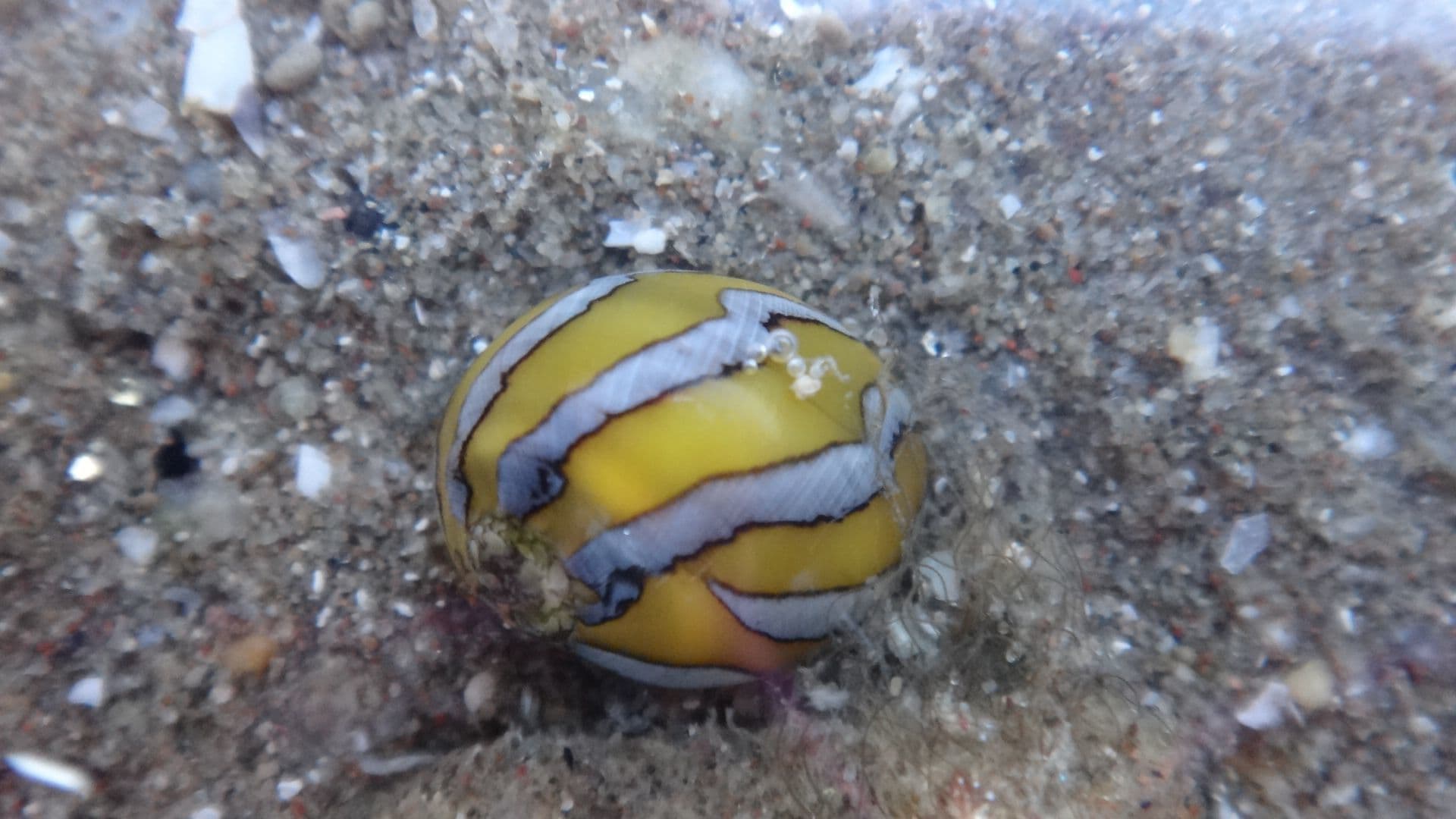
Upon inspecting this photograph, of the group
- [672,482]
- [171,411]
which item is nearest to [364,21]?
[171,411]

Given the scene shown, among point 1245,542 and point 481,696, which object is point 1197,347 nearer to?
point 1245,542

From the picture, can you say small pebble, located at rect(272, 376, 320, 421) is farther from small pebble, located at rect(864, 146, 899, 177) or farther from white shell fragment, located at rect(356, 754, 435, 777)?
small pebble, located at rect(864, 146, 899, 177)

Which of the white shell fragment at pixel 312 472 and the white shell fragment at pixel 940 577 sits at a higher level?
the white shell fragment at pixel 312 472

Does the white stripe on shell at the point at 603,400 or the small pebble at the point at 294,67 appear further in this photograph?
the small pebble at the point at 294,67

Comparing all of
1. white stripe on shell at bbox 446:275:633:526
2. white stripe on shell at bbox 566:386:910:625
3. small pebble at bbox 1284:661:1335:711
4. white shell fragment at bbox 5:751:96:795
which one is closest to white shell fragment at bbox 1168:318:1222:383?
small pebble at bbox 1284:661:1335:711

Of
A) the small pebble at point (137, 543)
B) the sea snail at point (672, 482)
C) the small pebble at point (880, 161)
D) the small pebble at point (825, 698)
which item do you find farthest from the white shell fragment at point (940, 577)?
the small pebble at point (137, 543)

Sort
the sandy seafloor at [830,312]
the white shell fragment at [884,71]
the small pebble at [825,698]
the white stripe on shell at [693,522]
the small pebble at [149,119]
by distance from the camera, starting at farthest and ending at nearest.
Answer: the white shell fragment at [884,71] → the small pebble at [149,119] → the small pebble at [825,698] → the sandy seafloor at [830,312] → the white stripe on shell at [693,522]

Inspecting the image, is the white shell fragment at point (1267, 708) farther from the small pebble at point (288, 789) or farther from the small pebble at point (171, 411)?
the small pebble at point (171, 411)

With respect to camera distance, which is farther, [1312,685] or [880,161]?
[880,161]

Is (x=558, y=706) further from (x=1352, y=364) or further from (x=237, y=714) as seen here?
(x=1352, y=364)
